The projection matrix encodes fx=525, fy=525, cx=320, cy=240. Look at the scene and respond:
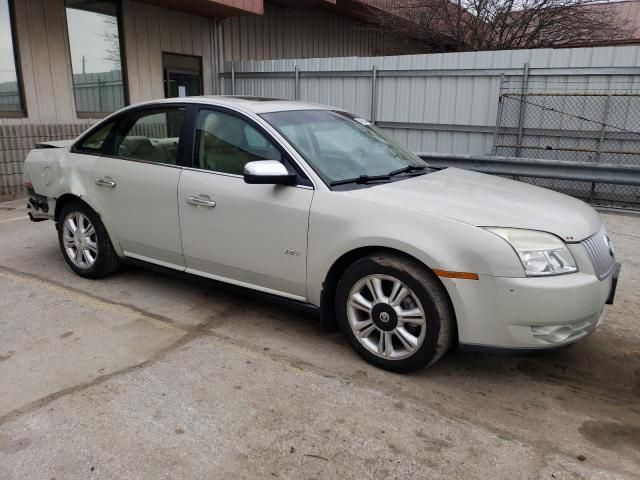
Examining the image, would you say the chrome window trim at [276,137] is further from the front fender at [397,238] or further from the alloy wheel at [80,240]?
the alloy wheel at [80,240]

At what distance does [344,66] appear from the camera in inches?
434

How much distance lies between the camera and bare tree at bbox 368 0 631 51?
12.2 metres

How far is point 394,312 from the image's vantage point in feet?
10.2

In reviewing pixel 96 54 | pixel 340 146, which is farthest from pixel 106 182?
pixel 96 54

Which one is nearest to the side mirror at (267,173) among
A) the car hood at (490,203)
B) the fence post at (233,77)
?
the car hood at (490,203)

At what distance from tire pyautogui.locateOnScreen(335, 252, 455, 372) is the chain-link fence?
6291mm

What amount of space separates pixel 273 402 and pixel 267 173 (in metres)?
1.37

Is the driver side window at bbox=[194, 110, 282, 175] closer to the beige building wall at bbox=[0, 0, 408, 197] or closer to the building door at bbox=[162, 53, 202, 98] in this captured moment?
the beige building wall at bbox=[0, 0, 408, 197]

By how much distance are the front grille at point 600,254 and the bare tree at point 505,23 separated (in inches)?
423

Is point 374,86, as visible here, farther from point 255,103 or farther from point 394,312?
point 394,312

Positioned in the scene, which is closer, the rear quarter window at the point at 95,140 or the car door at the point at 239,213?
the car door at the point at 239,213

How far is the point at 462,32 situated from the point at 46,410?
12.9m

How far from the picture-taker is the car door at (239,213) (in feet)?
11.2

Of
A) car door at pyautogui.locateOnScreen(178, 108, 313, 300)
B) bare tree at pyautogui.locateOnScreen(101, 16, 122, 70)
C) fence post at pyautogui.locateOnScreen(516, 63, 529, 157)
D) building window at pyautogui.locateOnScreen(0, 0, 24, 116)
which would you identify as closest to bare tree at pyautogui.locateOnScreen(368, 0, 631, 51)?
fence post at pyautogui.locateOnScreen(516, 63, 529, 157)
